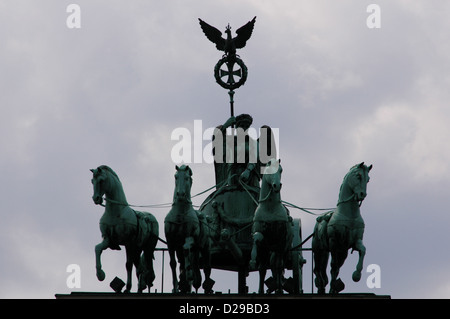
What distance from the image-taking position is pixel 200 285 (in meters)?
54.4

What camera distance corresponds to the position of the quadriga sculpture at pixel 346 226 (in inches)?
2053

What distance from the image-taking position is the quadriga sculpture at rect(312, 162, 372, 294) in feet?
171

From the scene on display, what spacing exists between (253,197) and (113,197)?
16.2 ft

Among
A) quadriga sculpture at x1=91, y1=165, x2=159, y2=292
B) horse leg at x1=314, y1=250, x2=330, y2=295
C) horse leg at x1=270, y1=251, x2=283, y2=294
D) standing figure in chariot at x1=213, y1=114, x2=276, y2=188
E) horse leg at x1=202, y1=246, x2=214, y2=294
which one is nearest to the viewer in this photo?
quadriga sculpture at x1=91, y1=165, x2=159, y2=292

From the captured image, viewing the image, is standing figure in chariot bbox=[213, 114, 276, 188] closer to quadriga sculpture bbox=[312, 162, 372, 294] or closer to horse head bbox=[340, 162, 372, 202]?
quadriga sculpture bbox=[312, 162, 372, 294]

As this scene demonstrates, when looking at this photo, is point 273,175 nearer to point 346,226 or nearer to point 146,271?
point 346,226

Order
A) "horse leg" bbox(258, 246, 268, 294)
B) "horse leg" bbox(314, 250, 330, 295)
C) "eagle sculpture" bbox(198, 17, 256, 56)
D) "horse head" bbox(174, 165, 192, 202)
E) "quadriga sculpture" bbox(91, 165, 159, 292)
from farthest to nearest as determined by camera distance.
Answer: "eagle sculpture" bbox(198, 17, 256, 56), "horse leg" bbox(314, 250, 330, 295), "horse leg" bbox(258, 246, 268, 294), "quadriga sculpture" bbox(91, 165, 159, 292), "horse head" bbox(174, 165, 192, 202)

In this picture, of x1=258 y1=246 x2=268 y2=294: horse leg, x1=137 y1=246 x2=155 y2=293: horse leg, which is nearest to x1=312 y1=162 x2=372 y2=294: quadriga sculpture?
x1=258 y1=246 x2=268 y2=294: horse leg

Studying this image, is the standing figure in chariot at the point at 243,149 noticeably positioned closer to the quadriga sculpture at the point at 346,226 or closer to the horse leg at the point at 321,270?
the horse leg at the point at 321,270

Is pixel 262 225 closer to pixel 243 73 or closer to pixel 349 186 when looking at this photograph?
pixel 349 186

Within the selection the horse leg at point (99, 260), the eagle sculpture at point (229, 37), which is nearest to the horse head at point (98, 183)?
the horse leg at point (99, 260)

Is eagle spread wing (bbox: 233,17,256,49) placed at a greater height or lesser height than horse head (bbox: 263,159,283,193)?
greater

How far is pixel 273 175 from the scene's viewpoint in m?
52.3
